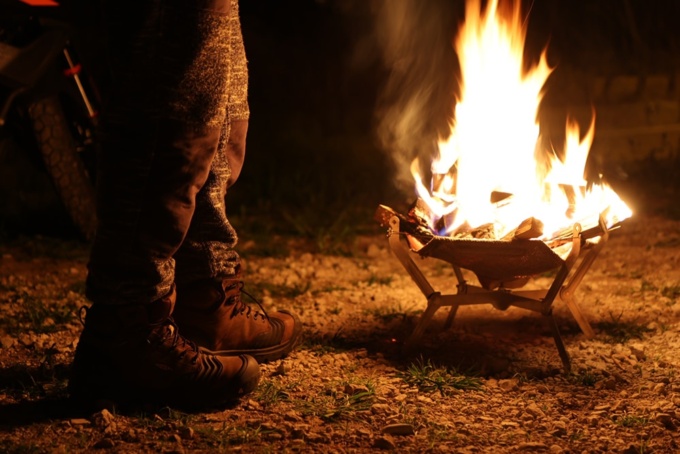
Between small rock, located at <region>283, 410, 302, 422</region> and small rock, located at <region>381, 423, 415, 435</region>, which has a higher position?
small rock, located at <region>381, 423, 415, 435</region>

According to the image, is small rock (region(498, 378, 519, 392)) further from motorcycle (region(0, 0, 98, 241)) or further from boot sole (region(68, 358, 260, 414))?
motorcycle (region(0, 0, 98, 241))

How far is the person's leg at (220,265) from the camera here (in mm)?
2566

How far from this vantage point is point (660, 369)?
2.67m

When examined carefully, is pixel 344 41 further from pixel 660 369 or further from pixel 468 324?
pixel 660 369

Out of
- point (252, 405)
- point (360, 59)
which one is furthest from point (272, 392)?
point (360, 59)

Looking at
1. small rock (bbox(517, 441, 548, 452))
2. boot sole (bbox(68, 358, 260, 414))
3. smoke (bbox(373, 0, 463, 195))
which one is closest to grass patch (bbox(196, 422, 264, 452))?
boot sole (bbox(68, 358, 260, 414))

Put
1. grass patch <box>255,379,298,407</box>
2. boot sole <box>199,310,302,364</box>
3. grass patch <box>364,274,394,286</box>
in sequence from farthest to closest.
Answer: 1. grass patch <box>364,274,394,286</box>
2. boot sole <box>199,310,302,364</box>
3. grass patch <box>255,379,298,407</box>

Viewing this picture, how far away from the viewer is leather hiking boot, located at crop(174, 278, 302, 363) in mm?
2627

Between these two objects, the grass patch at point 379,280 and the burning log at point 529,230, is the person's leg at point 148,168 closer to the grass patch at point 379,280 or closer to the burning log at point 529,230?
the burning log at point 529,230

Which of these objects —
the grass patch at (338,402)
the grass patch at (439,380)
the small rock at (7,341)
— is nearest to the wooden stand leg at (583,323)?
the grass patch at (439,380)

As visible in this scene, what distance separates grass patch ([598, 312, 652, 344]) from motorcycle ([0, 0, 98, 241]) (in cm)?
243

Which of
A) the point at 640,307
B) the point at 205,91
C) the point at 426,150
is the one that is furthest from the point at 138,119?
the point at 426,150

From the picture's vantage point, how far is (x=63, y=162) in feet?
14.2

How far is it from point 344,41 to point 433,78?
785 mm
